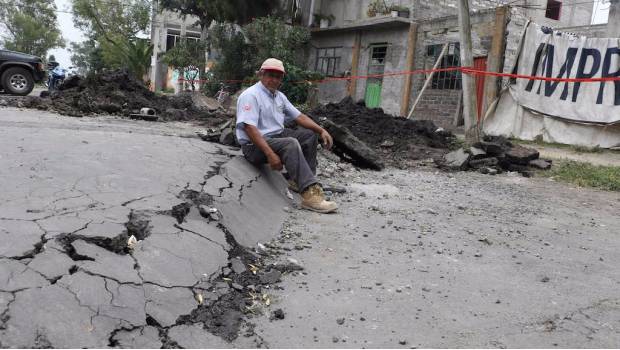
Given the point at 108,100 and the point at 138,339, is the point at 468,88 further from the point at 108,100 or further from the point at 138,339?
the point at 138,339

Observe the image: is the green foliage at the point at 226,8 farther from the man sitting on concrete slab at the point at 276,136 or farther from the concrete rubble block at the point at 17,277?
the concrete rubble block at the point at 17,277

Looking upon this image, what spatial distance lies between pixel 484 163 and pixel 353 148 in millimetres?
2446

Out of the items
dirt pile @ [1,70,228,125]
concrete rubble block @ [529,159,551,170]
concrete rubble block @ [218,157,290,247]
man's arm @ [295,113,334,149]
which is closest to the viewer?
concrete rubble block @ [218,157,290,247]

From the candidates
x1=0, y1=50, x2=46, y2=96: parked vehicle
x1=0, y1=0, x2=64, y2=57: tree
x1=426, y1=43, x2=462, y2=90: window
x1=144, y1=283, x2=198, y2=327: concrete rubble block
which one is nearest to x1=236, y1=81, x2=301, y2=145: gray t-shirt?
x1=144, y1=283, x2=198, y2=327: concrete rubble block

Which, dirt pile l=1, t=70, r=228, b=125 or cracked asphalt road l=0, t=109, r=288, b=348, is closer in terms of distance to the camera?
cracked asphalt road l=0, t=109, r=288, b=348

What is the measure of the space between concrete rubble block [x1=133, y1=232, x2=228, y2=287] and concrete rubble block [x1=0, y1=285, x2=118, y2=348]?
0.42 m

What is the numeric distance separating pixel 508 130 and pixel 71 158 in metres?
9.89

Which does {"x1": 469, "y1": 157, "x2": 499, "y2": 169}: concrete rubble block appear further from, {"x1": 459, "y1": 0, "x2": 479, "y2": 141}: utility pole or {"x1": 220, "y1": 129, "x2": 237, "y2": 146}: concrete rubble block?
{"x1": 220, "y1": 129, "x2": 237, "y2": 146}: concrete rubble block

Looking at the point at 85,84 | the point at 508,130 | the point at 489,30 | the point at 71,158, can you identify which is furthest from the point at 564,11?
the point at 71,158

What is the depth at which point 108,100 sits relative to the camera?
36.6ft

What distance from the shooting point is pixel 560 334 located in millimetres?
2504

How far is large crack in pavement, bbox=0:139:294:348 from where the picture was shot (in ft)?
6.76

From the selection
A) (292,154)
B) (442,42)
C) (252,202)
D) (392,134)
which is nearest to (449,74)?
(442,42)

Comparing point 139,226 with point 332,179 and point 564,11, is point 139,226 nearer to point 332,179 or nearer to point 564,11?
point 332,179
